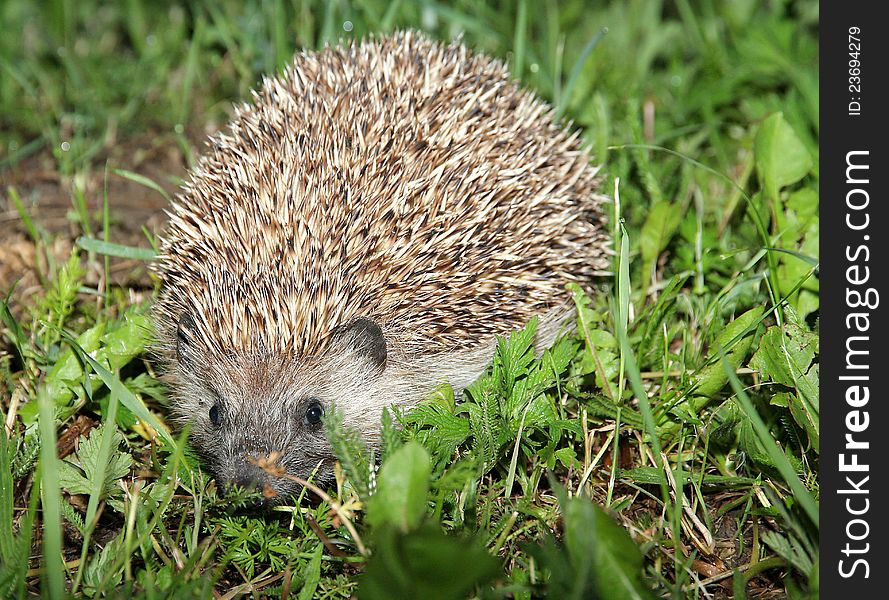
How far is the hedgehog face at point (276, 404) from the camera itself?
Answer: 9.86ft

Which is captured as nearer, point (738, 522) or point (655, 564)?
point (655, 564)

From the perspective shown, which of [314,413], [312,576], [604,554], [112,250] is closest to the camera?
[604,554]

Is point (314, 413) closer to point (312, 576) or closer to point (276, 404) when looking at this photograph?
point (276, 404)

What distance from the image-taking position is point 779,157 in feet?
12.9

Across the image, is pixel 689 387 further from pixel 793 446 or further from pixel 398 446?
pixel 398 446

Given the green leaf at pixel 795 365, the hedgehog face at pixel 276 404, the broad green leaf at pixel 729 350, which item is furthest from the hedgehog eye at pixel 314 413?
the green leaf at pixel 795 365

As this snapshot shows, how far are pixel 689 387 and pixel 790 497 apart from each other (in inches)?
20.5

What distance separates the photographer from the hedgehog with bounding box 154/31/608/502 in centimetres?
312

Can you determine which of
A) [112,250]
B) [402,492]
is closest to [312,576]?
[402,492]

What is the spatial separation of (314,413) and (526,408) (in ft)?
2.54

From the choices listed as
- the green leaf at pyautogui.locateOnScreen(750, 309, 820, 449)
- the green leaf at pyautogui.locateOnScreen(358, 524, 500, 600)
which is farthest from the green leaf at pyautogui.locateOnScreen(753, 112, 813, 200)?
the green leaf at pyautogui.locateOnScreen(358, 524, 500, 600)

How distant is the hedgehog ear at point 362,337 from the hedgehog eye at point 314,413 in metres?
0.23
